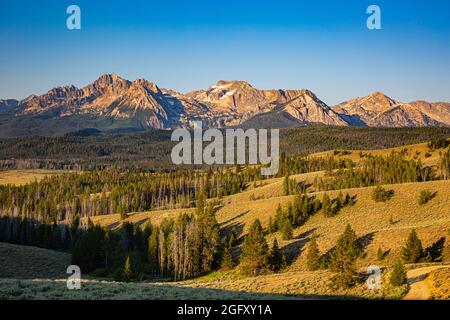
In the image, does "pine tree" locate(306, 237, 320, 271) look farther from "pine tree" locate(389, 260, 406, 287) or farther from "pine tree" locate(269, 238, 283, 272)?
"pine tree" locate(389, 260, 406, 287)

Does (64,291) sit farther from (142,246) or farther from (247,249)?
(142,246)

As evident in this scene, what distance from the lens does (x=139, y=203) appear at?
552ft

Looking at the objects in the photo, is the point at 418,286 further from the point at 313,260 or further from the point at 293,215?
the point at 293,215

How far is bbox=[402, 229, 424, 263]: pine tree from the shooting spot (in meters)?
63.2

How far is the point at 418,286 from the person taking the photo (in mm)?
35812

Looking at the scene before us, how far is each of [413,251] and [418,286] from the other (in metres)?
30.1

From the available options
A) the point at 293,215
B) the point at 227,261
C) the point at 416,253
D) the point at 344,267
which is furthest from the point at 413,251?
the point at 293,215

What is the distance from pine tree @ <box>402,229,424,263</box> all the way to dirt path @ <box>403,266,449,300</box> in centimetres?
2296

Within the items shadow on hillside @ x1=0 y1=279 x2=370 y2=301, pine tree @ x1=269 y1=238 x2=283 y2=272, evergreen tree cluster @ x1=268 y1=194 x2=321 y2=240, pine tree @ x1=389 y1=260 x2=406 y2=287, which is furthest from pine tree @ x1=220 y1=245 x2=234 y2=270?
pine tree @ x1=389 y1=260 x2=406 y2=287

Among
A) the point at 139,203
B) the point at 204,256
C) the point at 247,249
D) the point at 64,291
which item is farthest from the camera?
the point at 139,203

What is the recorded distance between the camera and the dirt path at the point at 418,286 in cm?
3297

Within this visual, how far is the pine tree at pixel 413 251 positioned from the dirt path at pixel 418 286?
75.3ft
